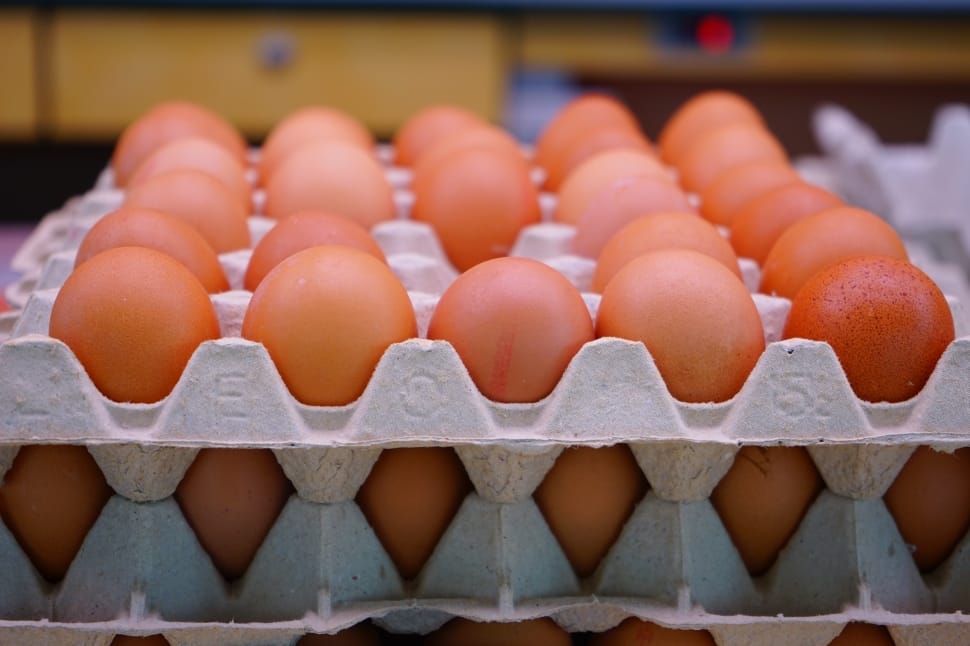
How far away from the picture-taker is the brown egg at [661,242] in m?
1.40

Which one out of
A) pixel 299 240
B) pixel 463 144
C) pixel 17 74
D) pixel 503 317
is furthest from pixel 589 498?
pixel 17 74

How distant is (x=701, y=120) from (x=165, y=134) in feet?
3.01

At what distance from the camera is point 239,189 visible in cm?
181

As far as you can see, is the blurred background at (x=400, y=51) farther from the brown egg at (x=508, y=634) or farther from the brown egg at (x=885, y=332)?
the brown egg at (x=508, y=634)

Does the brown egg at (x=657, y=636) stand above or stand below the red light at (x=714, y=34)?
below

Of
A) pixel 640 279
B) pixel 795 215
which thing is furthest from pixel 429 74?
pixel 640 279

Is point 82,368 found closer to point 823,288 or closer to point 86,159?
point 823,288

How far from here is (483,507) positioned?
1241mm

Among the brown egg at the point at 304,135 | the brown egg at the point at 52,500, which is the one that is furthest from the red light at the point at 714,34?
the brown egg at the point at 52,500

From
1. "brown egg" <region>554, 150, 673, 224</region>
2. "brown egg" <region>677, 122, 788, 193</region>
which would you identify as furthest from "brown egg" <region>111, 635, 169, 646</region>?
"brown egg" <region>677, 122, 788, 193</region>

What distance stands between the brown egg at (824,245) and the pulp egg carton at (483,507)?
0.23m

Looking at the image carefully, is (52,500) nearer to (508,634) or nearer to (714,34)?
(508,634)

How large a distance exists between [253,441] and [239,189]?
0.75 metres

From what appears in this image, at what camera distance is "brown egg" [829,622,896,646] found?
1.27m
